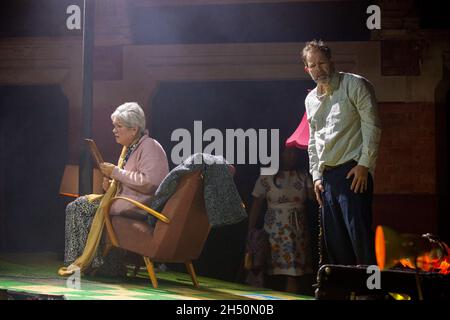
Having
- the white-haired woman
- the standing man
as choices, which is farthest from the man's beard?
the white-haired woman

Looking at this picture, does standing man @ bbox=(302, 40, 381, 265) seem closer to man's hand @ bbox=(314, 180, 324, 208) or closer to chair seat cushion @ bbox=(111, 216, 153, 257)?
man's hand @ bbox=(314, 180, 324, 208)

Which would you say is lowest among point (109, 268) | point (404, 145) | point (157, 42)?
point (109, 268)

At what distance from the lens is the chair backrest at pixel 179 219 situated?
5.96m

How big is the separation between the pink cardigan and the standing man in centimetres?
159

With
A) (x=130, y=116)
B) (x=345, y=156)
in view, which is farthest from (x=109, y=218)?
(x=345, y=156)

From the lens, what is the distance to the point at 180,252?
20.1 feet

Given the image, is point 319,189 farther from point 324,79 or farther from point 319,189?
point 324,79

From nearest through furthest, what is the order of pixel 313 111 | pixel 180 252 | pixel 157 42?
1. pixel 313 111
2. pixel 180 252
3. pixel 157 42

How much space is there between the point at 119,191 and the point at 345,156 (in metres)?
2.13

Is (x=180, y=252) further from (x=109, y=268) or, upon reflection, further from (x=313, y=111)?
(x=313, y=111)

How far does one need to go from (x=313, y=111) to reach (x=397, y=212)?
12.3 feet
